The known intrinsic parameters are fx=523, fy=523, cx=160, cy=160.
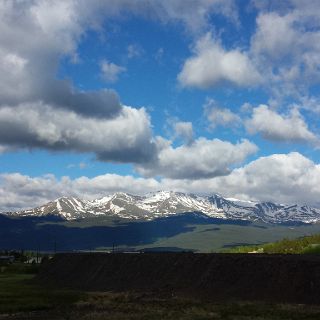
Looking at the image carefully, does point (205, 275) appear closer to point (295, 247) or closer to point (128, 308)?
point (128, 308)

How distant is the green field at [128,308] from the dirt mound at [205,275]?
6.34 meters

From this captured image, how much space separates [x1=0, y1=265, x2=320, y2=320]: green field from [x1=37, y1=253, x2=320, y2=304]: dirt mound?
6339 mm

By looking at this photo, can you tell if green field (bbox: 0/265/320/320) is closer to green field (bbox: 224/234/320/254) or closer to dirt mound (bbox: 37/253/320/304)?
dirt mound (bbox: 37/253/320/304)

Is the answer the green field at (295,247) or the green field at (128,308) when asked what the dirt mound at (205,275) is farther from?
the green field at (295,247)

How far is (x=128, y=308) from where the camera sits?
75625mm

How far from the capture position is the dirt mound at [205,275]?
83250mm

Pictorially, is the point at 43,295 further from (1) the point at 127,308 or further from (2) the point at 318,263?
(2) the point at 318,263

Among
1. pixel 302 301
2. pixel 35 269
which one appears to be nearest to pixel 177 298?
pixel 302 301

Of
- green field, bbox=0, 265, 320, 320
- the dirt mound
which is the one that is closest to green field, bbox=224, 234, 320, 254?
the dirt mound

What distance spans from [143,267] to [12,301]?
32409mm

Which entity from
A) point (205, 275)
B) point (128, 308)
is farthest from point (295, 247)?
point (128, 308)

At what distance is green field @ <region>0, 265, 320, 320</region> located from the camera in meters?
66.6

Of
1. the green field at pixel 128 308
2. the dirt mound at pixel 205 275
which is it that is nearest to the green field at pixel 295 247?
the dirt mound at pixel 205 275

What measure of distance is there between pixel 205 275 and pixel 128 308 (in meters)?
23.6
